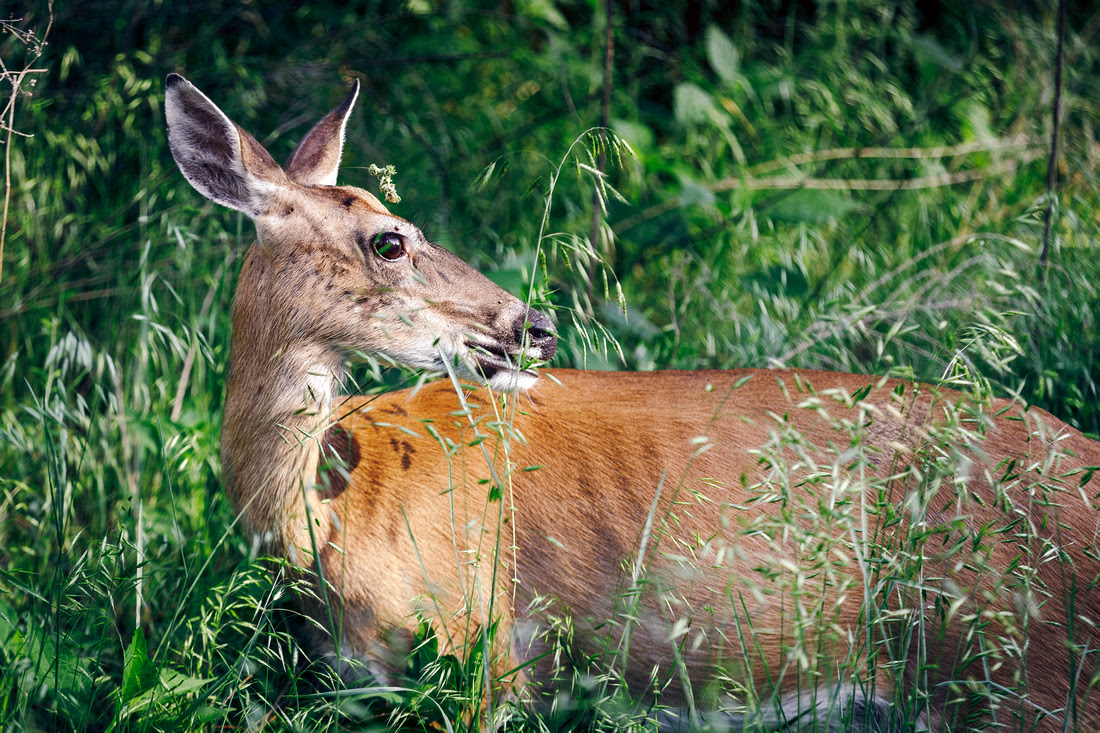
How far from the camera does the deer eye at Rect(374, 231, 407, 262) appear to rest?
243 cm

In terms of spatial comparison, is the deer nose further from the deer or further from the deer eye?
the deer eye

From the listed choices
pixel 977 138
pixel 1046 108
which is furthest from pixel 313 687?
pixel 1046 108

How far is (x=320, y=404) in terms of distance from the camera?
2.38 metres

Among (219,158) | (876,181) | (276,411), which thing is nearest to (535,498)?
(276,411)

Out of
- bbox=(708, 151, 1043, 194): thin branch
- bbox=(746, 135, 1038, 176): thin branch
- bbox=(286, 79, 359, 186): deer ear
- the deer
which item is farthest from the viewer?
bbox=(746, 135, 1038, 176): thin branch

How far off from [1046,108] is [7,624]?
5.40 metres

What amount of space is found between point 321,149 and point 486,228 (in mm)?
1300

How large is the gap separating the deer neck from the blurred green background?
0.16 m

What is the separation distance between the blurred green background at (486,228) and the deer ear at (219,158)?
44 cm

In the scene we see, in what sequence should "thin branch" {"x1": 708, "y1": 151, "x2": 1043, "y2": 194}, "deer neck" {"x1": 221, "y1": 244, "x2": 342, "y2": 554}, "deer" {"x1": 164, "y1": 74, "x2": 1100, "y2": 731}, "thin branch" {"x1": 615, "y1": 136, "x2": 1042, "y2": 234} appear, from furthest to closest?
1. "thin branch" {"x1": 708, "y1": 151, "x2": 1043, "y2": 194}
2. "thin branch" {"x1": 615, "y1": 136, "x2": 1042, "y2": 234}
3. "deer neck" {"x1": 221, "y1": 244, "x2": 342, "y2": 554}
4. "deer" {"x1": 164, "y1": 74, "x2": 1100, "y2": 731}

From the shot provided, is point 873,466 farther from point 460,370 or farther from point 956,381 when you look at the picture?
point 460,370

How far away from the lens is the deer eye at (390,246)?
2.43 meters

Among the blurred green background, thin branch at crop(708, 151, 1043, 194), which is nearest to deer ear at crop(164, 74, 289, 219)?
the blurred green background

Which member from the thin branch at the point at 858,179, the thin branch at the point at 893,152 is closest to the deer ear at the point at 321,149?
the thin branch at the point at 858,179
